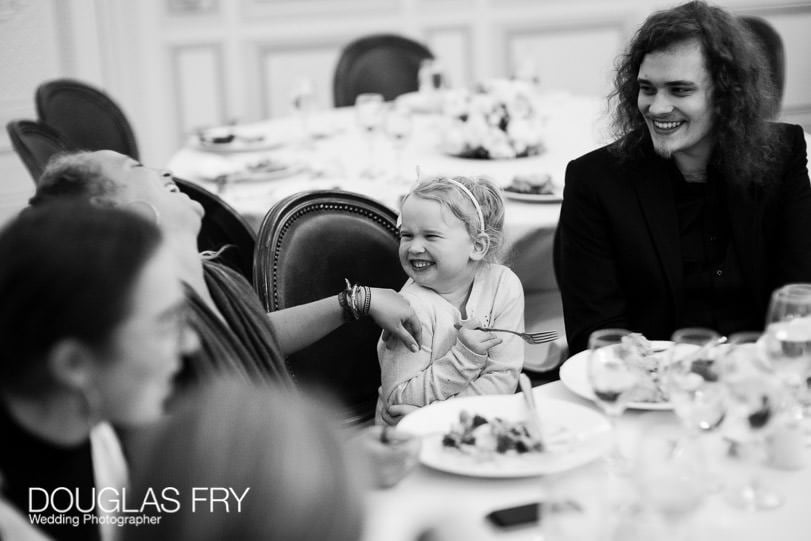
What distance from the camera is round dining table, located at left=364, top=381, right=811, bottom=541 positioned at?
3.73 feet

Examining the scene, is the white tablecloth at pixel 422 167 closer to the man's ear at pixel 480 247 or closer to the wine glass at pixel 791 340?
the man's ear at pixel 480 247

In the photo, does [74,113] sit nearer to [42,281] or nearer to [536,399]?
[536,399]

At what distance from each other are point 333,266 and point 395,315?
0.24 m

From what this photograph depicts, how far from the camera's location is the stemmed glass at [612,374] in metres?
1.40

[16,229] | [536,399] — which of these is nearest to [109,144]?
[536,399]

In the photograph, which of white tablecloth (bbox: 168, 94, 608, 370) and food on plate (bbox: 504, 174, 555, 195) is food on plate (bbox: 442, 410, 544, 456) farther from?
food on plate (bbox: 504, 174, 555, 195)

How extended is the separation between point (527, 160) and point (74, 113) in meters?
1.70

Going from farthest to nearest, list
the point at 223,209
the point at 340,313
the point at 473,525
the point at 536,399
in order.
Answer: the point at 223,209, the point at 340,313, the point at 536,399, the point at 473,525

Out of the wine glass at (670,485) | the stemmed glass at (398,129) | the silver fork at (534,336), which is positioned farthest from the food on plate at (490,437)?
the stemmed glass at (398,129)

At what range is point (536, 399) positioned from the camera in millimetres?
1646

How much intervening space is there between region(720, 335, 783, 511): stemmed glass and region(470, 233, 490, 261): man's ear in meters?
0.87

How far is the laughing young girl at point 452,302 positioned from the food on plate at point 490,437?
1.88 feet

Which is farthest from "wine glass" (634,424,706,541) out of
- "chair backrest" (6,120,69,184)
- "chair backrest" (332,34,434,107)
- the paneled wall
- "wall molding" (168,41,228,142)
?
"wall molding" (168,41,228,142)

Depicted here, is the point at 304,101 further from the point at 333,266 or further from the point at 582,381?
the point at 582,381
